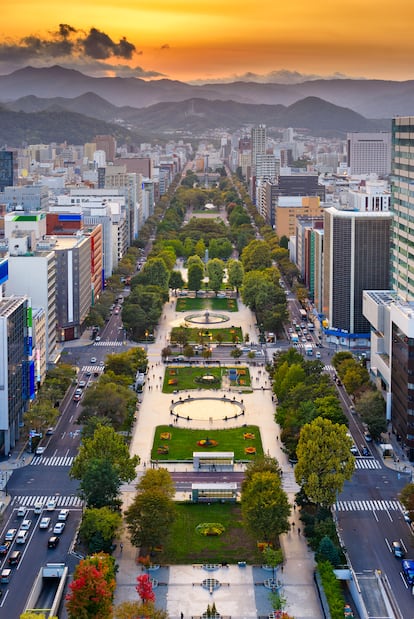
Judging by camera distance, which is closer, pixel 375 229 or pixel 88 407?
pixel 88 407

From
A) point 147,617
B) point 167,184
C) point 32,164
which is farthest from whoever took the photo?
point 167,184

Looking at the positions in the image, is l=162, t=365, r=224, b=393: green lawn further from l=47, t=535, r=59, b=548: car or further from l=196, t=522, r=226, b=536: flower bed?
l=47, t=535, r=59, b=548: car

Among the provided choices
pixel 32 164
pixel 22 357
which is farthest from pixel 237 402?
pixel 32 164

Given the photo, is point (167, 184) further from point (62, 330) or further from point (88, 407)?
point (88, 407)

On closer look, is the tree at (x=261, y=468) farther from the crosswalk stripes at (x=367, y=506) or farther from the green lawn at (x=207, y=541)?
the crosswalk stripes at (x=367, y=506)

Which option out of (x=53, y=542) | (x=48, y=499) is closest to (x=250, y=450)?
(x=48, y=499)
